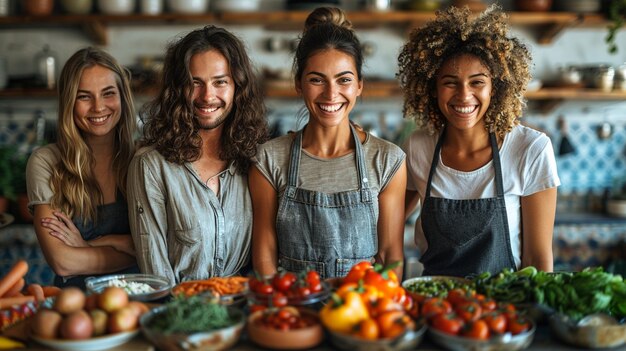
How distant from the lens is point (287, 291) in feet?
6.36

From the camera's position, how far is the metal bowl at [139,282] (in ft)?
6.82

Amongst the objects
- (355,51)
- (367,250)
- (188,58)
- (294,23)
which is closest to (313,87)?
(355,51)

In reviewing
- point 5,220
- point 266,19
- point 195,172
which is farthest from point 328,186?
point 266,19

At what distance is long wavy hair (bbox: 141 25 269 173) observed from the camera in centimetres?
255

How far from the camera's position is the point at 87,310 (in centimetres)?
183

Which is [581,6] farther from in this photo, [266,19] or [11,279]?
[11,279]

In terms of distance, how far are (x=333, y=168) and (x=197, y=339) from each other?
1.07m

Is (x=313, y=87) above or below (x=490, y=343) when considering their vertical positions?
above

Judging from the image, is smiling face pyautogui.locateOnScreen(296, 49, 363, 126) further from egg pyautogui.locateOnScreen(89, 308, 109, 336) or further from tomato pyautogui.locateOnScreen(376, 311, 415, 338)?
egg pyautogui.locateOnScreen(89, 308, 109, 336)

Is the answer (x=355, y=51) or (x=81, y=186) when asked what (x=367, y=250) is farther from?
(x=81, y=186)

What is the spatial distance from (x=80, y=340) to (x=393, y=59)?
13.7ft

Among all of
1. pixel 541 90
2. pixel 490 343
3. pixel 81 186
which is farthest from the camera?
pixel 541 90

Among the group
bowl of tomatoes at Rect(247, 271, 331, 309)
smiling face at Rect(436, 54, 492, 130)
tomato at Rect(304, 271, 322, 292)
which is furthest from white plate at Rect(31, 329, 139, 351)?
smiling face at Rect(436, 54, 492, 130)

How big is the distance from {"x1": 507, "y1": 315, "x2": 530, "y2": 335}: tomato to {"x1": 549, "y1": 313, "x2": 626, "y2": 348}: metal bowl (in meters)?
0.12
